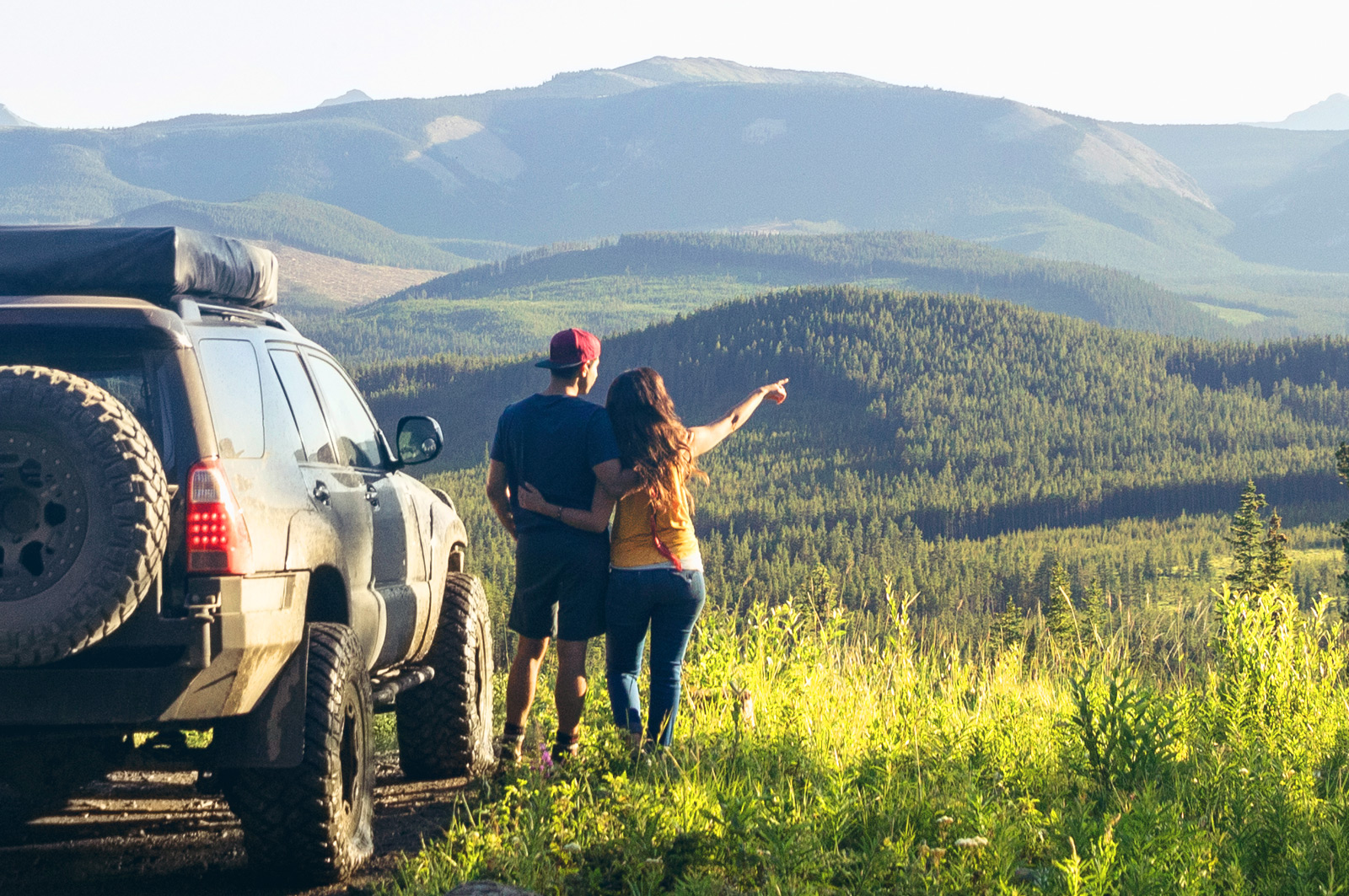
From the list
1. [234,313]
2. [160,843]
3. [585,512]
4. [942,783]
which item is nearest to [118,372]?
[234,313]

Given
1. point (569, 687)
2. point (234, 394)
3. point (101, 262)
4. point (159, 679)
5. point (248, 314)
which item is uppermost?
point (101, 262)

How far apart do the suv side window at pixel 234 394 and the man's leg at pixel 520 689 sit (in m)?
1.78

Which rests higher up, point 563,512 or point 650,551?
point 563,512

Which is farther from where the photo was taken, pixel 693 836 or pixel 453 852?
pixel 453 852

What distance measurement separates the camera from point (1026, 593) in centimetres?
11800

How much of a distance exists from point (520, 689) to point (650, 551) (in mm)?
1204

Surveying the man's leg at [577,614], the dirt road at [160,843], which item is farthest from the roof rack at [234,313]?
the dirt road at [160,843]

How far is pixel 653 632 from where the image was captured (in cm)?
611

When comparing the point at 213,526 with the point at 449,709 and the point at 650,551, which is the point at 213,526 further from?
the point at 449,709

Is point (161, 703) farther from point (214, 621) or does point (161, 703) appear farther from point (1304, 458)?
point (1304, 458)

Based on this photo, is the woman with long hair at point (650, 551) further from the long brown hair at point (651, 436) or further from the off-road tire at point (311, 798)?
the off-road tire at point (311, 798)

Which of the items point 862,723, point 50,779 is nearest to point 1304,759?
point 862,723

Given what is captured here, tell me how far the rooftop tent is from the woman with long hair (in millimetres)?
1776

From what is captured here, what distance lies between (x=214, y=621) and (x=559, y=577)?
1885mm
